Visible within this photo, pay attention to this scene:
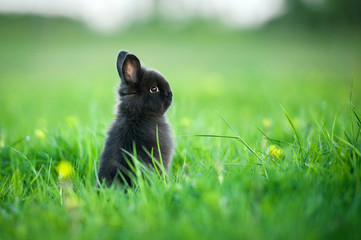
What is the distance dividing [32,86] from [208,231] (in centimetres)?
1005

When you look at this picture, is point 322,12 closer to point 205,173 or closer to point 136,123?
point 136,123

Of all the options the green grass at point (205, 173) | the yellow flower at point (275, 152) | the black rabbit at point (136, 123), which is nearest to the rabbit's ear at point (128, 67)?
the black rabbit at point (136, 123)

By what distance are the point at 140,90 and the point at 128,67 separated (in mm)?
260

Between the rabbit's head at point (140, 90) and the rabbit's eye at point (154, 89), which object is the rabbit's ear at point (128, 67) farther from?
the rabbit's eye at point (154, 89)

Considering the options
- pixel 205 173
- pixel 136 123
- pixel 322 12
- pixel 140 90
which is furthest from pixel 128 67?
pixel 322 12

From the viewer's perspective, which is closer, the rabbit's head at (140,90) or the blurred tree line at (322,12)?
the rabbit's head at (140,90)

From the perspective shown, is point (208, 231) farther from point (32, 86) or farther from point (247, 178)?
point (32, 86)

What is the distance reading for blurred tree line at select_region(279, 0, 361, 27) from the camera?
19.4 metres

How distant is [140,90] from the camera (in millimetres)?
2885

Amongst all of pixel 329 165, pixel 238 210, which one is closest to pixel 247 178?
pixel 238 210

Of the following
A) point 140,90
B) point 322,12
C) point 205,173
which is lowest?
point 205,173

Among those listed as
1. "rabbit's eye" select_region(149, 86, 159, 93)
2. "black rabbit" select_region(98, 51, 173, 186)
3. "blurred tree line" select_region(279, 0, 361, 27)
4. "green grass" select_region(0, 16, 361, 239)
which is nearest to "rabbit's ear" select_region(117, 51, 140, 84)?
"black rabbit" select_region(98, 51, 173, 186)

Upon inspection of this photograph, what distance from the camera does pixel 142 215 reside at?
67.0 inches

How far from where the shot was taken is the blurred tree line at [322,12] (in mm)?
19391
